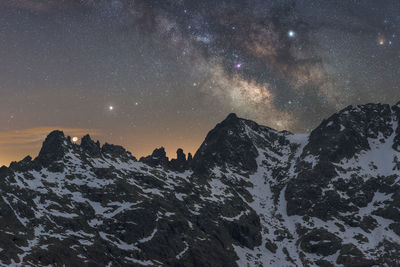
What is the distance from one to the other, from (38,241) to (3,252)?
802 inches

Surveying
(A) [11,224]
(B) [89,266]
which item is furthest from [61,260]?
(A) [11,224]

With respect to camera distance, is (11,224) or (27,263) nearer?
(27,263)

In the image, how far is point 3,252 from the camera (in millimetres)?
176750

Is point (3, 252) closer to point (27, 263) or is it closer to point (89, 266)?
point (27, 263)

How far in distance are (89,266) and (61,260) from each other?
11.3 metres

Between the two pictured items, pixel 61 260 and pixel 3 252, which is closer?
pixel 3 252

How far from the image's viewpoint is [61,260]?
189 metres

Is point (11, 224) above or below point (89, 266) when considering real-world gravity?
above

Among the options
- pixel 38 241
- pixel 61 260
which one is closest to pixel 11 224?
pixel 38 241

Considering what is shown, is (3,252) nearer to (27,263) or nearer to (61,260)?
(27,263)

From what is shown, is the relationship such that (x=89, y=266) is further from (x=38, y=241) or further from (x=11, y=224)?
(x=11, y=224)

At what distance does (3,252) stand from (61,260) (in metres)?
22.3

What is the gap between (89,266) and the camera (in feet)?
633

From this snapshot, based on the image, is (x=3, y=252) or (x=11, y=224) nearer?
(x=3, y=252)
